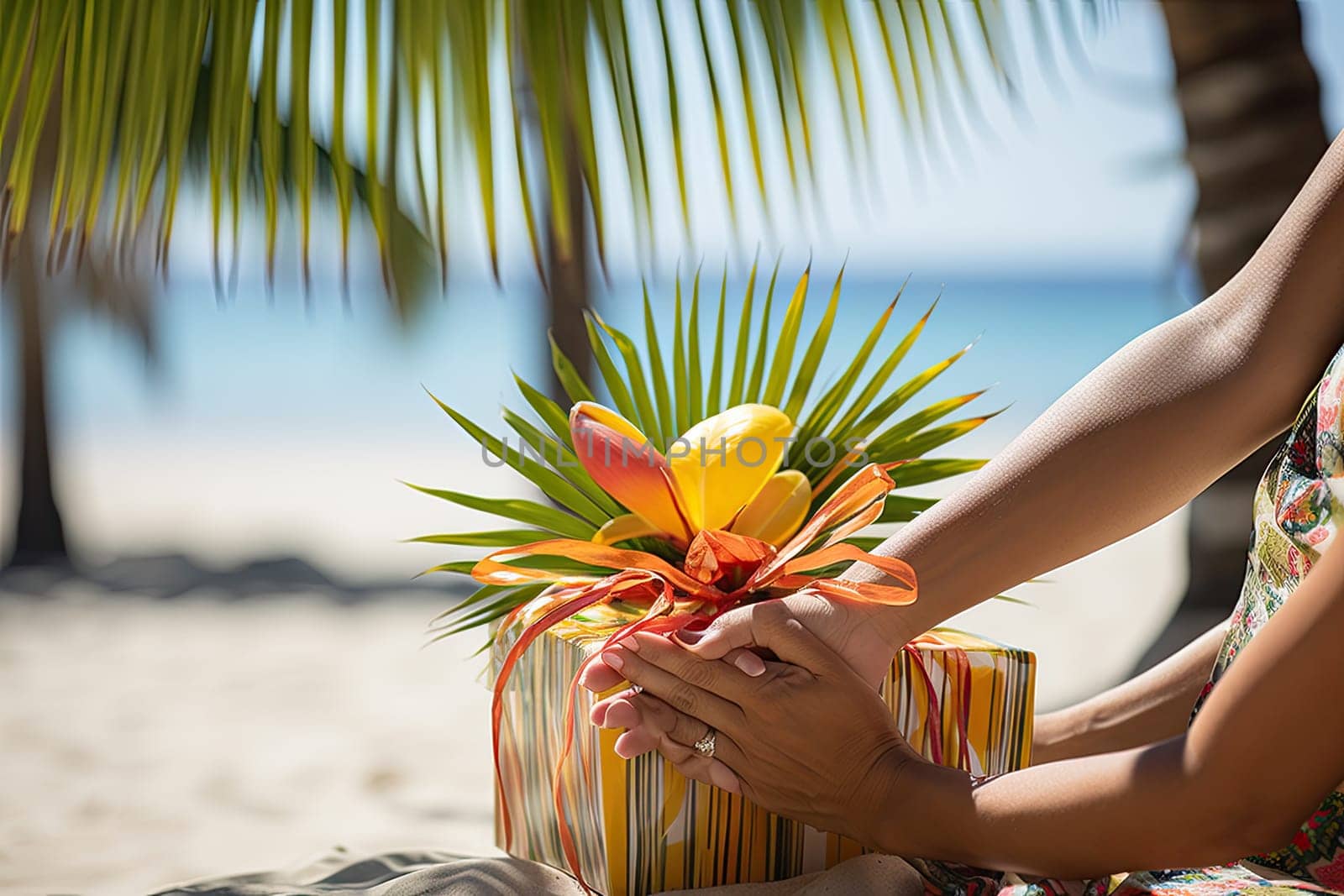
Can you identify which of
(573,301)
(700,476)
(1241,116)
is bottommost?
(700,476)

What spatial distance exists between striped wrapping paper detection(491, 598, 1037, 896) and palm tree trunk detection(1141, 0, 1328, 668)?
111 centimetres

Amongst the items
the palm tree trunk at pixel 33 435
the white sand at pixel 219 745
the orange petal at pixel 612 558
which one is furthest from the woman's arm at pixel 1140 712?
the palm tree trunk at pixel 33 435

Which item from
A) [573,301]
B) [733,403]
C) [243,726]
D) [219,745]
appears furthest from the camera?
[243,726]

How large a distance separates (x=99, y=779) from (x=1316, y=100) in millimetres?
2532

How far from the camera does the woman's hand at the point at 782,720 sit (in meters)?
0.71

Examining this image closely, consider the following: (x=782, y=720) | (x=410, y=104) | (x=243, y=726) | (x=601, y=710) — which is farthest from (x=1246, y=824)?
(x=243, y=726)

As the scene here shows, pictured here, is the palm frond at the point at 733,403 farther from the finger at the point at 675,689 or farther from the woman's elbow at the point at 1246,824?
the woman's elbow at the point at 1246,824

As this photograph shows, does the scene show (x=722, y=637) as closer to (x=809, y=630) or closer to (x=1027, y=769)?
(x=809, y=630)

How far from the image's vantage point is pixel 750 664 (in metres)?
0.72

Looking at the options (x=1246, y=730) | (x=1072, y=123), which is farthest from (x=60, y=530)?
(x=1072, y=123)

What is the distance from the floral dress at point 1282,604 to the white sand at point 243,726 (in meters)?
0.93

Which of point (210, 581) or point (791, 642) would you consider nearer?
point (791, 642)

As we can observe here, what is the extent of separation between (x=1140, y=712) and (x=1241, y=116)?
114 cm

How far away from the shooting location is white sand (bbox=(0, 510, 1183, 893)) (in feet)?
6.37
